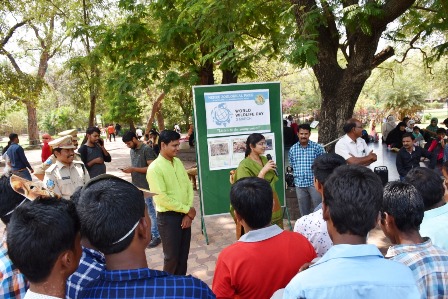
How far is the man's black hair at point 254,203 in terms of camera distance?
1.96 metres

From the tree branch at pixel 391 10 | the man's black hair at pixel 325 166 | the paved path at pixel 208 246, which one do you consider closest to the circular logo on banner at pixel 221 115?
the paved path at pixel 208 246

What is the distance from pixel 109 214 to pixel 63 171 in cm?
311

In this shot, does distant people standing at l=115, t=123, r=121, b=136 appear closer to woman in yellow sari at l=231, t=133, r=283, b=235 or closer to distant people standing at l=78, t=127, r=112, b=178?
distant people standing at l=78, t=127, r=112, b=178

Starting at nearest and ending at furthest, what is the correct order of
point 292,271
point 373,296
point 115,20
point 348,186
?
point 373,296, point 348,186, point 292,271, point 115,20

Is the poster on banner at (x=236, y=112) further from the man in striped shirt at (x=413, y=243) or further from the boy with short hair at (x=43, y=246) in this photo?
the boy with short hair at (x=43, y=246)

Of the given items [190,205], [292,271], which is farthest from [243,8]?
[292,271]

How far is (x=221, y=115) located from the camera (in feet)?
16.1

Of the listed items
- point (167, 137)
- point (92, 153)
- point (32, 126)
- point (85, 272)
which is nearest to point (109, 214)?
point (85, 272)

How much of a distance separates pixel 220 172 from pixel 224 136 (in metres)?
0.53

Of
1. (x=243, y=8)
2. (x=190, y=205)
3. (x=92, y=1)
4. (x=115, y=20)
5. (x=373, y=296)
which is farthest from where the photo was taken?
(x=115, y=20)

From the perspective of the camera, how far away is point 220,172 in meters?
5.07

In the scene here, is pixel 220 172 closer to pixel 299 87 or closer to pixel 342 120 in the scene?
pixel 342 120

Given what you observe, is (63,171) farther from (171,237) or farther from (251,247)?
(251,247)

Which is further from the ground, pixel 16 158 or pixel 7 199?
pixel 7 199
